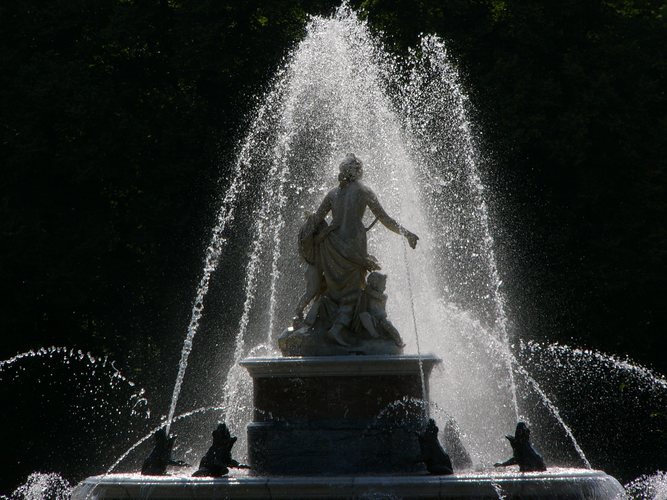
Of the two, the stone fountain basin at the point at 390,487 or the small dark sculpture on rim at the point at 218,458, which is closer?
the stone fountain basin at the point at 390,487

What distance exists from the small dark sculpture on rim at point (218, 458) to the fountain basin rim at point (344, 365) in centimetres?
90

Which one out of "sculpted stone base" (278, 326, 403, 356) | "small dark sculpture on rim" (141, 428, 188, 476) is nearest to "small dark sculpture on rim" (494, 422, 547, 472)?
"sculpted stone base" (278, 326, 403, 356)

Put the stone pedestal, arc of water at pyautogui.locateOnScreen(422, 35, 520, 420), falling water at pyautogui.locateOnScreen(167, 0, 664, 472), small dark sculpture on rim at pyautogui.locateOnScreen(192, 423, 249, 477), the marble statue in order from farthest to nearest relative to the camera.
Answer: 1. arc of water at pyautogui.locateOnScreen(422, 35, 520, 420)
2. falling water at pyautogui.locateOnScreen(167, 0, 664, 472)
3. the marble statue
4. the stone pedestal
5. small dark sculpture on rim at pyautogui.locateOnScreen(192, 423, 249, 477)

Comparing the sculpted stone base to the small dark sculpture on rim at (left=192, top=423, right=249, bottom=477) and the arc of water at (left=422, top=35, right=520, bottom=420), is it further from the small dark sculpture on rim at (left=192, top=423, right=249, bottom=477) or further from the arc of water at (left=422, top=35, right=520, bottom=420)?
the arc of water at (left=422, top=35, right=520, bottom=420)

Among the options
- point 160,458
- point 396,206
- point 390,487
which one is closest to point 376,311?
point 160,458

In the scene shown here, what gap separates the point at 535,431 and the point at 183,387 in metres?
5.98

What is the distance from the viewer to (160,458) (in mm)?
11258

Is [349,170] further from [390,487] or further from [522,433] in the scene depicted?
[390,487]

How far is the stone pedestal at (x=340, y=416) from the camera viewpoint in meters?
11.5

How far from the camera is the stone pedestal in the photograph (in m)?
11.5

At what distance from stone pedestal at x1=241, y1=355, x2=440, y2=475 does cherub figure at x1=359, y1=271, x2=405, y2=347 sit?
2.19 feet

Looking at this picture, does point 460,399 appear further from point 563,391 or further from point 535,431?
point 563,391

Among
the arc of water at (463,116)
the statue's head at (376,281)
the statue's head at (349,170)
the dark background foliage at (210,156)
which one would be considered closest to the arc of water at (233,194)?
the dark background foliage at (210,156)

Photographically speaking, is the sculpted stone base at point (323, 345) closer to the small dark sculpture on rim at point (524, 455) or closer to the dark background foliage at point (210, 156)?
the small dark sculpture on rim at point (524, 455)
